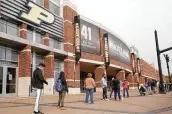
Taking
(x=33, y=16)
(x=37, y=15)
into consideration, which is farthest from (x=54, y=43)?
(x=33, y=16)

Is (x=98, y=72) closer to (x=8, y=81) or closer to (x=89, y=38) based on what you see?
(x=89, y=38)

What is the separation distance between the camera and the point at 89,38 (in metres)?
34.2

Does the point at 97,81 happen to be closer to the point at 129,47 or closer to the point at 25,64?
the point at 25,64

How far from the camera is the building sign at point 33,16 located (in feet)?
68.4

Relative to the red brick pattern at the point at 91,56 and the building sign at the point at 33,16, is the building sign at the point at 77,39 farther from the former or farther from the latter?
the building sign at the point at 33,16

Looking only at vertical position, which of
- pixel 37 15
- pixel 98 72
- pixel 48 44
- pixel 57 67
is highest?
pixel 37 15

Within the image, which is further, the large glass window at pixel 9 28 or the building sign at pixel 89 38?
the building sign at pixel 89 38

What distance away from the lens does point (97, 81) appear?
36.6m

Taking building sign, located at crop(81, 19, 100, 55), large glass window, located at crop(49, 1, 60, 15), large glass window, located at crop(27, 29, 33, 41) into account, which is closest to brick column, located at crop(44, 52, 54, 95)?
large glass window, located at crop(27, 29, 33, 41)

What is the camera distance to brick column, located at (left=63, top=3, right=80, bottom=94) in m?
28.7

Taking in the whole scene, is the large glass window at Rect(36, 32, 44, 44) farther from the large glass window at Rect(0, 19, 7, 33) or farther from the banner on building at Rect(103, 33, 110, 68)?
the banner on building at Rect(103, 33, 110, 68)

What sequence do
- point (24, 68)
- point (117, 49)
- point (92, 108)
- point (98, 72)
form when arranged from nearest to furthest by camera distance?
point (92, 108), point (24, 68), point (98, 72), point (117, 49)

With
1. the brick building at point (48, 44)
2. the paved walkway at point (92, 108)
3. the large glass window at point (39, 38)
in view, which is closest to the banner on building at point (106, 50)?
the brick building at point (48, 44)

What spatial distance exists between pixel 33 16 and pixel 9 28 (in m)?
3.01
